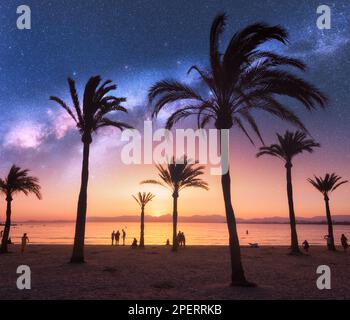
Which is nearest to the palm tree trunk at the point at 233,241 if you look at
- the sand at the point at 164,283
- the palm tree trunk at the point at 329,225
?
the sand at the point at 164,283

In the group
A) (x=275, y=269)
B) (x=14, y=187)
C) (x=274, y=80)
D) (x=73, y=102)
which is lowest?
(x=275, y=269)

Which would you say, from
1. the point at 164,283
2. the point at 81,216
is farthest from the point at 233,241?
the point at 81,216

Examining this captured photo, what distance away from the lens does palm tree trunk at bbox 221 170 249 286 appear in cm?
1245

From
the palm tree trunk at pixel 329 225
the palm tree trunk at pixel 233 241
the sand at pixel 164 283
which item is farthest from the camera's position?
the palm tree trunk at pixel 329 225

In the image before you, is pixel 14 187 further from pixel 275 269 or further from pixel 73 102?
pixel 275 269

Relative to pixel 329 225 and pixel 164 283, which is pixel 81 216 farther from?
pixel 329 225

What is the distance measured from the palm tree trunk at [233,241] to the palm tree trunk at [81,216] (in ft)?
32.2

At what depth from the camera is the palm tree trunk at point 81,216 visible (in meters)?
19.0

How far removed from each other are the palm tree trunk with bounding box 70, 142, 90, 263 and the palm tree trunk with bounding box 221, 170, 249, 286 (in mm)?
9822

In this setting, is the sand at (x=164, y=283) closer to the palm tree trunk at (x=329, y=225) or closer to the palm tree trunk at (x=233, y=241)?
the palm tree trunk at (x=233, y=241)
